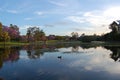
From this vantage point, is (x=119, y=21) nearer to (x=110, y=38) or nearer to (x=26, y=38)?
(x=110, y=38)

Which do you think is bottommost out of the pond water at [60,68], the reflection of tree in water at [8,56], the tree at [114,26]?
the pond water at [60,68]

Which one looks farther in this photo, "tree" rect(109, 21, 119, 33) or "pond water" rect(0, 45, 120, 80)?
"tree" rect(109, 21, 119, 33)

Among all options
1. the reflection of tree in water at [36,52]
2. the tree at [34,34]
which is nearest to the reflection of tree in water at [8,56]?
the reflection of tree in water at [36,52]

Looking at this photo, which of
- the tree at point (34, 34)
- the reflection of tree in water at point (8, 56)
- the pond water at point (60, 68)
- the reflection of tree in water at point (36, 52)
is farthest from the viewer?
Result: the tree at point (34, 34)

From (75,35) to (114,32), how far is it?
7389cm

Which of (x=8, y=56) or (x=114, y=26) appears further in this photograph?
(x=114, y=26)

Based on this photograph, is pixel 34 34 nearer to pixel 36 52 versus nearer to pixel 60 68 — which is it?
pixel 36 52

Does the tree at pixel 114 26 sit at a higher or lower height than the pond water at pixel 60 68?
higher

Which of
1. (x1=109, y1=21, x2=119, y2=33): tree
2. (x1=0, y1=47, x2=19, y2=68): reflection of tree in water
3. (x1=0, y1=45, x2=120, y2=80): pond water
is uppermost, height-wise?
(x1=109, y1=21, x2=119, y2=33): tree

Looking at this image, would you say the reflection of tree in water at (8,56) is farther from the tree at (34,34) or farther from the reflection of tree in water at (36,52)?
the tree at (34,34)

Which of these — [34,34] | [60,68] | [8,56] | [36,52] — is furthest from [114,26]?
[60,68]

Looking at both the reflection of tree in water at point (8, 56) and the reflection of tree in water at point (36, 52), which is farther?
the reflection of tree in water at point (36, 52)

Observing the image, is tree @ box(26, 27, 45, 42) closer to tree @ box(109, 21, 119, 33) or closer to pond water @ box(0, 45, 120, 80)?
tree @ box(109, 21, 119, 33)

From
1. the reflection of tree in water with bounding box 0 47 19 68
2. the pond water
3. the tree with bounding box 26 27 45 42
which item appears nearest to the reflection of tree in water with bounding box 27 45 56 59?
the reflection of tree in water with bounding box 0 47 19 68
